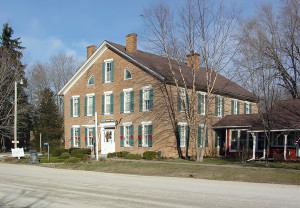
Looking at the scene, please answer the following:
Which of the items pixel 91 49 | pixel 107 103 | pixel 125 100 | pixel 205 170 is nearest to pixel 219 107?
pixel 125 100

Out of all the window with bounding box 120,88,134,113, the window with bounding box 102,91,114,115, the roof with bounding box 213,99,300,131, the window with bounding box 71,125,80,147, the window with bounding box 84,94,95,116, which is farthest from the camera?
the window with bounding box 71,125,80,147

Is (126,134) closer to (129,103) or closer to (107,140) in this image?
(107,140)

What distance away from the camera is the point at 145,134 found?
2703cm

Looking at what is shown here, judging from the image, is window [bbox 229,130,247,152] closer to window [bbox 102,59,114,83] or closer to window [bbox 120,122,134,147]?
window [bbox 120,122,134,147]

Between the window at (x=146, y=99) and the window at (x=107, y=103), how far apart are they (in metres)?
3.40

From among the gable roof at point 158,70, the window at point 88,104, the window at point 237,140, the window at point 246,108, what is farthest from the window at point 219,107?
the window at point 88,104

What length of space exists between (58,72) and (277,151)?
40.4 m

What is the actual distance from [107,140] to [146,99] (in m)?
5.49

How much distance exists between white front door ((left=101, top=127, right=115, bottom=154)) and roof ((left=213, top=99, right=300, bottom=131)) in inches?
345

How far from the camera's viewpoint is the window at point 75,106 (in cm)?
3253

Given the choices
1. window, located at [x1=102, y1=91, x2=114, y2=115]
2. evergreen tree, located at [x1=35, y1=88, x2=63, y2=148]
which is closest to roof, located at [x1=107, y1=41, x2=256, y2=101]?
window, located at [x1=102, y1=91, x2=114, y2=115]

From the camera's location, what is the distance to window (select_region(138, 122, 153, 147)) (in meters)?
26.6

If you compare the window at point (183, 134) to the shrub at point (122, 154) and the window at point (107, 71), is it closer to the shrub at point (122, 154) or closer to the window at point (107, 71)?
the shrub at point (122, 154)

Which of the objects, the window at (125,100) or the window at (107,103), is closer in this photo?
the window at (125,100)
